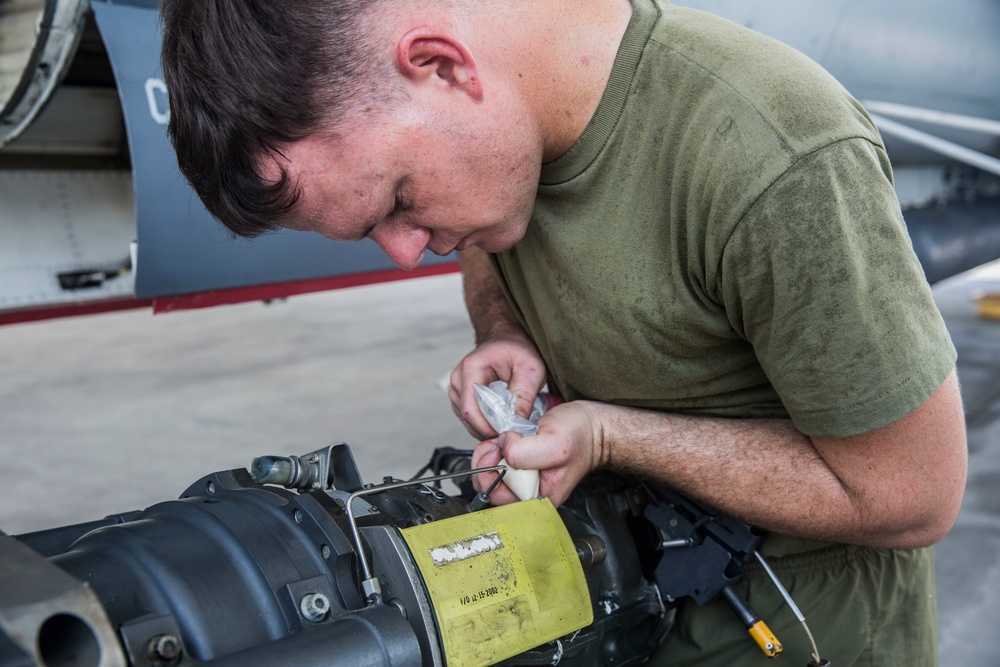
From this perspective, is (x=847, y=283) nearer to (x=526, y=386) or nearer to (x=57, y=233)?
(x=526, y=386)

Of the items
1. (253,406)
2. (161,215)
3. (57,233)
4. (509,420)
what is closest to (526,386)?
(509,420)

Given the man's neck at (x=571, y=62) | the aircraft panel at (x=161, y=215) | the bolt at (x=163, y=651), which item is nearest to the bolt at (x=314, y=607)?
the bolt at (x=163, y=651)

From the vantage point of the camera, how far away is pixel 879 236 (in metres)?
0.70

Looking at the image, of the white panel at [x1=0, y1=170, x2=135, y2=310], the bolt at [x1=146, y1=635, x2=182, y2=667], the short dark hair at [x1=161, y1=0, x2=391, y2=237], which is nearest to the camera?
the bolt at [x1=146, y1=635, x2=182, y2=667]

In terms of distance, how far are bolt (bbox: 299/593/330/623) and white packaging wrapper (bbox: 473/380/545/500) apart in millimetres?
246

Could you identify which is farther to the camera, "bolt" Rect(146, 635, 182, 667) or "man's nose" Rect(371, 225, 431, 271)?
"man's nose" Rect(371, 225, 431, 271)

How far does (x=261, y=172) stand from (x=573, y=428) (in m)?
0.38

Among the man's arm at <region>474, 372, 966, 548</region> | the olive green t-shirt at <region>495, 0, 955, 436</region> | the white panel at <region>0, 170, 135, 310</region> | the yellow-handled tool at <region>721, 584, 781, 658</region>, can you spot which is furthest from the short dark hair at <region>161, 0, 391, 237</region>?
the white panel at <region>0, 170, 135, 310</region>

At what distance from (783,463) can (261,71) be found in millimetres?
605

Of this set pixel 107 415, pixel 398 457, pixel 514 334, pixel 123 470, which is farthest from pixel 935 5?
pixel 107 415

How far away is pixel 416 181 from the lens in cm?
76

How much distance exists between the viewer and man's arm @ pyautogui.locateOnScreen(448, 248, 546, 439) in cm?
99

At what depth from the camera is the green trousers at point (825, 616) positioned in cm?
97

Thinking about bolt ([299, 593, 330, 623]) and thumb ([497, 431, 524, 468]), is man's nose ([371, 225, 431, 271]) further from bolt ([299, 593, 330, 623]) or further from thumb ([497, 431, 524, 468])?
bolt ([299, 593, 330, 623])
